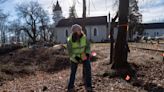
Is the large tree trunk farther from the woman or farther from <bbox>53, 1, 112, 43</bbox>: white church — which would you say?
<bbox>53, 1, 112, 43</bbox>: white church

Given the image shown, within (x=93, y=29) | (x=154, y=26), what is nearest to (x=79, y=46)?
(x=93, y=29)

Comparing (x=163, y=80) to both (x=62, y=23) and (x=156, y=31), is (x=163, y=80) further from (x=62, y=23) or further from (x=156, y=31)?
(x=156, y=31)

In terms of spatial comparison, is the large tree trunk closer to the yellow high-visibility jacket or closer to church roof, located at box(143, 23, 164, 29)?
the yellow high-visibility jacket

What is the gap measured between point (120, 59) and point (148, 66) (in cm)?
160

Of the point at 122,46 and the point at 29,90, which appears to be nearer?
the point at 29,90

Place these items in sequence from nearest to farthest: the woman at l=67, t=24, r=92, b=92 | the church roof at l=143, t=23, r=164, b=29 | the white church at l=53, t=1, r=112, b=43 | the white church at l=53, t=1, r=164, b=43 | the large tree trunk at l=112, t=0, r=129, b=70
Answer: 1. the woman at l=67, t=24, r=92, b=92
2. the large tree trunk at l=112, t=0, r=129, b=70
3. the white church at l=53, t=1, r=164, b=43
4. the white church at l=53, t=1, r=112, b=43
5. the church roof at l=143, t=23, r=164, b=29

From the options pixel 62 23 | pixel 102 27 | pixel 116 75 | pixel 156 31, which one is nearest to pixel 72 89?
pixel 116 75

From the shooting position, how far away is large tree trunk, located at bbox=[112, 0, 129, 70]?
976cm

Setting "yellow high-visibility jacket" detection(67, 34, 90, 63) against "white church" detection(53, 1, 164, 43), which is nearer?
"yellow high-visibility jacket" detection(67, 34, 90, 63)

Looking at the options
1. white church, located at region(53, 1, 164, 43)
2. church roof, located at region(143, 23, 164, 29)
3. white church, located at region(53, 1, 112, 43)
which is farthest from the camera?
church roof, located at region(143, 23, 164, 29)

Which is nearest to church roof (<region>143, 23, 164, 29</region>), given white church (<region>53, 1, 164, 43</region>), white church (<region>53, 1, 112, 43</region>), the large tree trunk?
white church (<region>53, 1, 112, 43</region>)

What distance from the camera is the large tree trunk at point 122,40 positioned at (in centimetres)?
976

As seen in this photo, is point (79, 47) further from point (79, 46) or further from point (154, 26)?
point (154, 26)

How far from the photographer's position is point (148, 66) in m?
10.7
